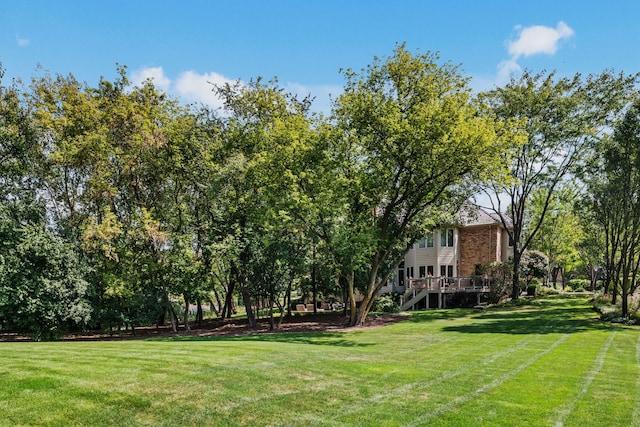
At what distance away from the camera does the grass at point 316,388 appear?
6422mm

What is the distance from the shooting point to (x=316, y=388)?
7.94 metres

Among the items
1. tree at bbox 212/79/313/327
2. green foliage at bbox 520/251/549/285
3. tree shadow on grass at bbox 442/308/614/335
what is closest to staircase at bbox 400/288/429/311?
tree shadow on grass at bbox 442/308/614/335

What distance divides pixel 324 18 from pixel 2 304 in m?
17.4

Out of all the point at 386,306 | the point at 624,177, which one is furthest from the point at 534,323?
the point at 386,306

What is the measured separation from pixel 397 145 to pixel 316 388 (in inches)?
534

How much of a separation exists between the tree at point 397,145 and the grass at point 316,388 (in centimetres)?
854

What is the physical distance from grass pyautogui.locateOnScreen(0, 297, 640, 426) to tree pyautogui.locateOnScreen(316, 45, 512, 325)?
28.0ft

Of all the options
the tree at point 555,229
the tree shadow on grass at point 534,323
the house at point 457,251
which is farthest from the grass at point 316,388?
the tree at point 555,229

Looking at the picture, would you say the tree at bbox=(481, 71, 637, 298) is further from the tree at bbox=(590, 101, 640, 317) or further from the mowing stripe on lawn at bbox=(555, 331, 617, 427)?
the mowing stripe on lawn at bbox=(555, 331, 617, 427)

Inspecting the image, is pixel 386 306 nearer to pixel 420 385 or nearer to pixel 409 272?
pixel 409 272

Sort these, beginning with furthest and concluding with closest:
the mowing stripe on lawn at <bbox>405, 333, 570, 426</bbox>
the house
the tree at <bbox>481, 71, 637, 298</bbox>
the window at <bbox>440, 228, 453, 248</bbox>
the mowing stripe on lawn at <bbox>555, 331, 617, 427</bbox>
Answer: the window at <bbox>440, 228, 453, 248</bbox> < the house < the tree at <bbox>481, 71, 637, 298</bbox> < the mowing stripe on lawn at <bbox>555, 331, 617, 427</bbox> < the mowing stripe on lawn at <bbox>405, 333, 570, 426</bbox>

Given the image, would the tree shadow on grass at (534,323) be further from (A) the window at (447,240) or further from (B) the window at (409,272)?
(B) the window at (409,272)

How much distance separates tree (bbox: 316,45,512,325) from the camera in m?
18.3

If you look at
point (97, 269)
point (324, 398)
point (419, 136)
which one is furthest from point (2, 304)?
point (419, 136)
